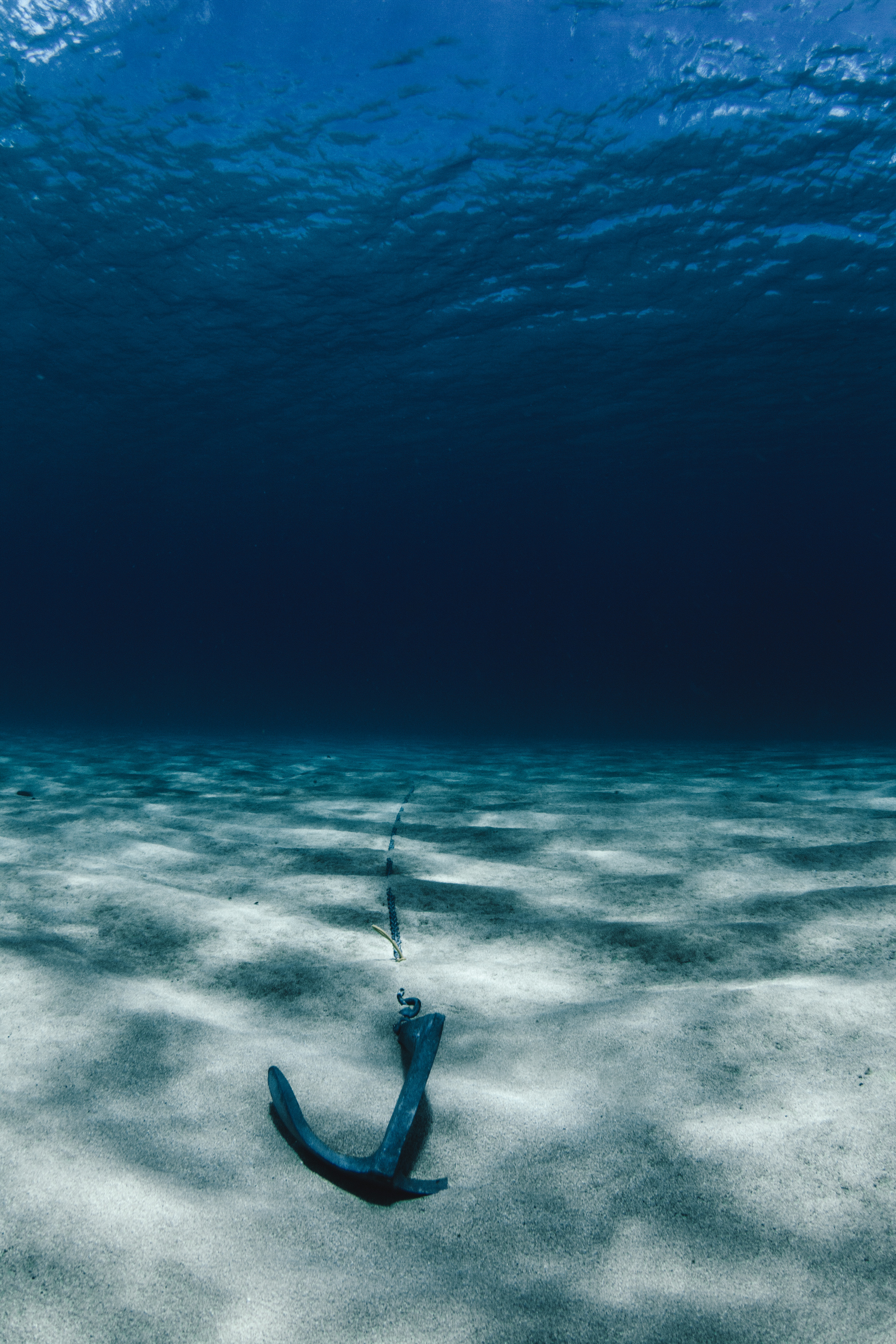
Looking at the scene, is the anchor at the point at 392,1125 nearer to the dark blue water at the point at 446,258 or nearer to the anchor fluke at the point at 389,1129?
the anchor fluke at the point at 389,1129

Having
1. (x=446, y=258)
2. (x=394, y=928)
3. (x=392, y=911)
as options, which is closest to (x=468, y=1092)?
(x=394, y=928)

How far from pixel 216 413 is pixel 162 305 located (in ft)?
26.3

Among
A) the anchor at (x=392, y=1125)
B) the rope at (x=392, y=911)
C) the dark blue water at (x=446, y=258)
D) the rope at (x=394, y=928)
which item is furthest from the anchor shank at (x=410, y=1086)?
the dark blue water at (x=446, y=258)

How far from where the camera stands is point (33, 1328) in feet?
3.97

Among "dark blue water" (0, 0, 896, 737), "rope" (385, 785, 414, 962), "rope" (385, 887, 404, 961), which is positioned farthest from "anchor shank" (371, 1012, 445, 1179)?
"dark blue water" (0, 0, 896, 737)

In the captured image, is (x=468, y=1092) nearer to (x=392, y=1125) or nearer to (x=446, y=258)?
(x=392, y=1125)

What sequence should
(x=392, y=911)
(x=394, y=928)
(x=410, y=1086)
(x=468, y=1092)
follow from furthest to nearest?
(x=392, y=911) → (x=394, y=928) → (x=468, y=1092) → (x=410, y=1086)

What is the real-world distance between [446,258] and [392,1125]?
61.1 feet

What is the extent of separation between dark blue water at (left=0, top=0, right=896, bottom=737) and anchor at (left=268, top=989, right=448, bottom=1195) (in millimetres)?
14231

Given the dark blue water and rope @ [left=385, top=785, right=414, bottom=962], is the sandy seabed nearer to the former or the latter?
rope @ [left=385, top=785, right=414, bottom=962]

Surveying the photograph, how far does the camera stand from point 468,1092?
6.44 ft

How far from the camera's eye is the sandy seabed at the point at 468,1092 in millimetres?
1293

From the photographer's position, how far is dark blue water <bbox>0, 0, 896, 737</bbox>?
11.3m

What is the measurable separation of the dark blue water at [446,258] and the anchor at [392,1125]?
1423 centimetres
